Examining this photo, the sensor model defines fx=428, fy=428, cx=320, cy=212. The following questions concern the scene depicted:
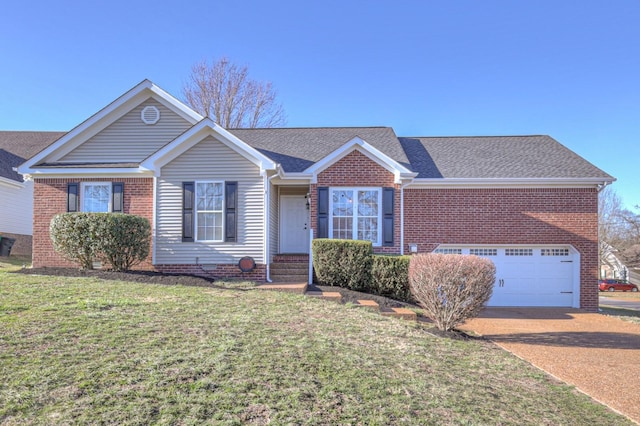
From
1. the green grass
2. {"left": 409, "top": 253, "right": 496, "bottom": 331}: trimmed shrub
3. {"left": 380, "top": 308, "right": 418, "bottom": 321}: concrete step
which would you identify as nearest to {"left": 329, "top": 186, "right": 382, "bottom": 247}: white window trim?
{"left": 380, "top": 308, "right": 418, "bottom": 321}: concrete step

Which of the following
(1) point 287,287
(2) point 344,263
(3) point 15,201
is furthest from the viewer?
(3) point 15,201

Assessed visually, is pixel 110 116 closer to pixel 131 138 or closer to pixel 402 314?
pixel 131 138

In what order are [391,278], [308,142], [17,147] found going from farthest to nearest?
[17,147] → [308,142] → [391,278]

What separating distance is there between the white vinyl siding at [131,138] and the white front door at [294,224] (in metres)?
3.90

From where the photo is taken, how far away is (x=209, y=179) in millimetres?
11539

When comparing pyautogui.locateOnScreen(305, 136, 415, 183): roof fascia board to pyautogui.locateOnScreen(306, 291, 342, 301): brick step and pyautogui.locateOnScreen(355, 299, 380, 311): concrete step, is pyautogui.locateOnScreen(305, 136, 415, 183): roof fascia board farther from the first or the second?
pyautogui.locateOnScreen(355, 299, 380, 311): concrete step

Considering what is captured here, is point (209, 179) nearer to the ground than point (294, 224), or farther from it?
farther from it

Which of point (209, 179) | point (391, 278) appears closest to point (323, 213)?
point (391, 278)

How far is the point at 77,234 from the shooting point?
10.3 m

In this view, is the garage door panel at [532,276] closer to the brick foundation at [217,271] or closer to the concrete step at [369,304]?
the concrete step at [369,304]

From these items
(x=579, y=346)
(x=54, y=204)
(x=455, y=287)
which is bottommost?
(x=579, y=346)

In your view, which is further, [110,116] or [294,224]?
[294,224]

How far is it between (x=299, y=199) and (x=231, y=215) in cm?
293

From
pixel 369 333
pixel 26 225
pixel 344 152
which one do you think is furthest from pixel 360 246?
pixel 26 225
